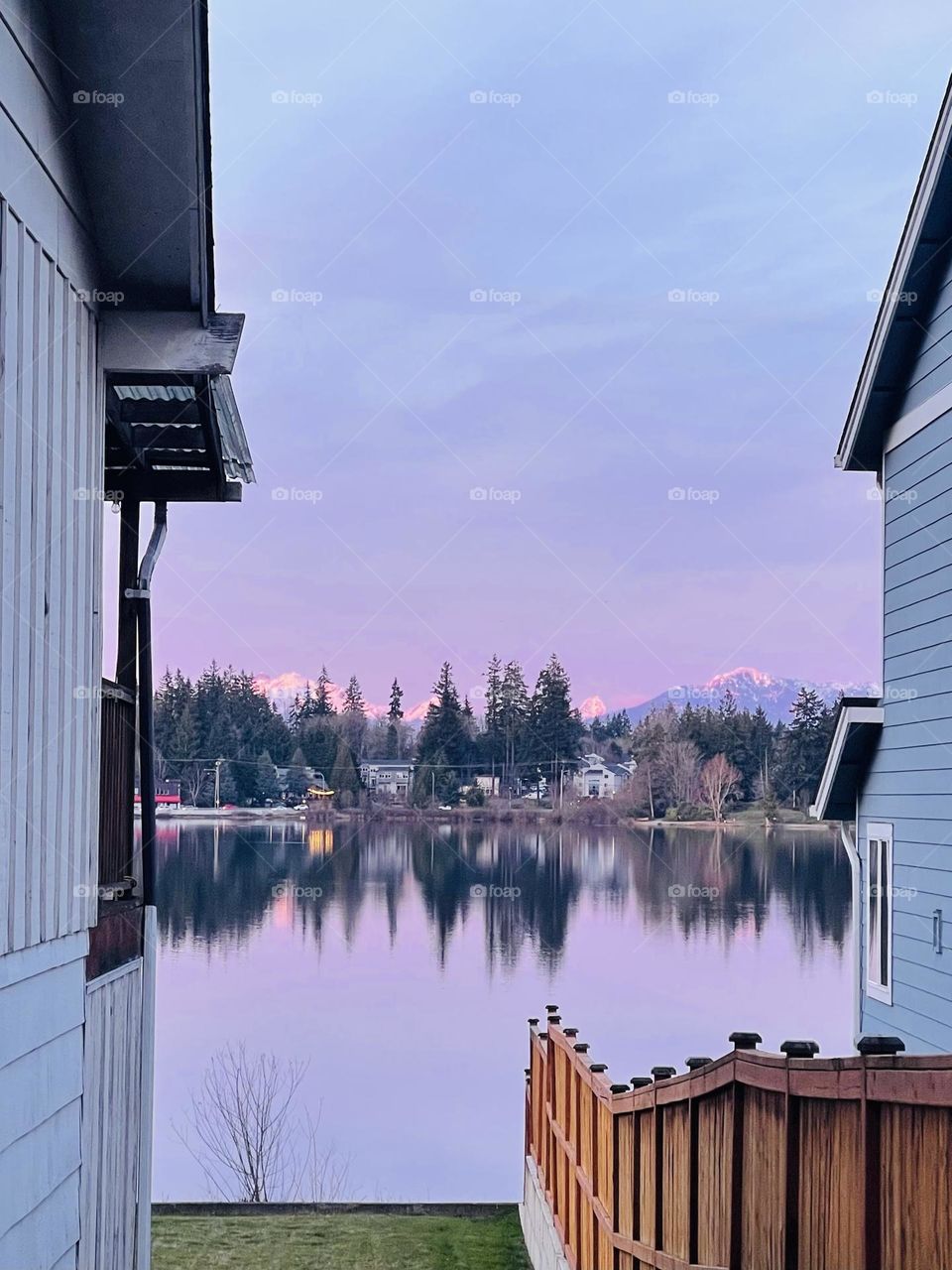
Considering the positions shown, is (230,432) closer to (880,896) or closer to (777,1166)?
(777,1166)

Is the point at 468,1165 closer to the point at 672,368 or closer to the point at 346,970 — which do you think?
the point at 346,970

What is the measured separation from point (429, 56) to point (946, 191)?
36498 millimetres

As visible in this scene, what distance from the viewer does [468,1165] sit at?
22.6m

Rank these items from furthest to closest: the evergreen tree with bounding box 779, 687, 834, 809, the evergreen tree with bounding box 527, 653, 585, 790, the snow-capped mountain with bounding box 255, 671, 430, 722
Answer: the snow-capped mountain with bounding box 255, 671, 430, 722
the evergreen tree with bounding box 527, 653, 585, 790
the evergreen tree with bounding box 779, 687, 834, 809

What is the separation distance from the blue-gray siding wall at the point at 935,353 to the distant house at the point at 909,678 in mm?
15

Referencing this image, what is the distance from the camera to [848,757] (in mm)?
10906

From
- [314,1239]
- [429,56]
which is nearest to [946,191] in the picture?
[314,1239]

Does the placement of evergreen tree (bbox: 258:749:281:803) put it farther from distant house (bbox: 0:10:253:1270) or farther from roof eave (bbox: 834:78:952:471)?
distant house (bbox: 0:10:253:1270)

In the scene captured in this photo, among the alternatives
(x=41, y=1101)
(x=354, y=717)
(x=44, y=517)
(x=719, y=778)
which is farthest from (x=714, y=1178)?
(x=354, y=717)

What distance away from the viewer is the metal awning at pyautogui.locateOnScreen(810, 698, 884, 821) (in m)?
10.6

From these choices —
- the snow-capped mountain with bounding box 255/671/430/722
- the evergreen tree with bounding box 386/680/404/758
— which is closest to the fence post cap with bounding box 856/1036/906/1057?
the snow-capped mountain with bounding box 255/671/430/722

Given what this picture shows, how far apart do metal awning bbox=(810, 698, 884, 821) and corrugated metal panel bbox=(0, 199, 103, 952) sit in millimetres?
6830

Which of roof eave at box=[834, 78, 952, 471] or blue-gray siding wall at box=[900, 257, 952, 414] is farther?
blue-gray siding wall at box=[900, 257, 952, 414]

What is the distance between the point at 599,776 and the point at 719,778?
1075cm
